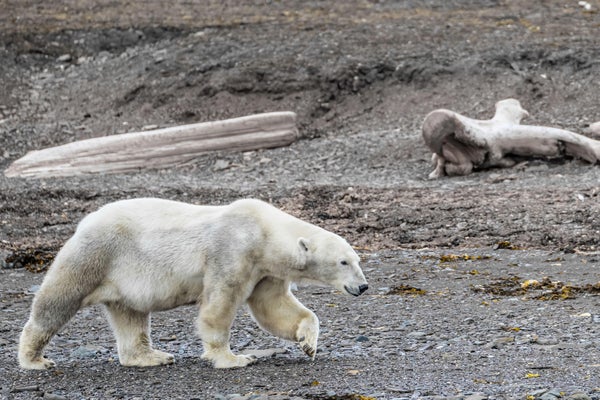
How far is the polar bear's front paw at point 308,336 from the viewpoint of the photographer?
6.06 m

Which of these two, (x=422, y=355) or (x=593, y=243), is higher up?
(x=422, y=355)

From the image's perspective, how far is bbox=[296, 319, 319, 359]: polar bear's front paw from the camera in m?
6.06

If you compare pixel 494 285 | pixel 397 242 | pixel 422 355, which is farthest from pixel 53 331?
pixel 397 242

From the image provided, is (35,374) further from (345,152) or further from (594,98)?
(594,98)

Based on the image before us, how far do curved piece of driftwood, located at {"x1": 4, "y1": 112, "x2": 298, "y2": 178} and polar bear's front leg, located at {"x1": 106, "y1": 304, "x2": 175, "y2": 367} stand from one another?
25.0 feet

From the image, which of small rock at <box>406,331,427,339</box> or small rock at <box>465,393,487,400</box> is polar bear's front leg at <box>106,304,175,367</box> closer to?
small rock at <box>406,331,427,339</box>

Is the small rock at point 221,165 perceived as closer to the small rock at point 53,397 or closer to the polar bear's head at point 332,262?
the polar bear's head at point 332,262

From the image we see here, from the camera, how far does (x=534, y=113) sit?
15359 mm

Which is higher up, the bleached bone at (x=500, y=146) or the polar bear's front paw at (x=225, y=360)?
the polar bear's front paw at (x=225, y=360)

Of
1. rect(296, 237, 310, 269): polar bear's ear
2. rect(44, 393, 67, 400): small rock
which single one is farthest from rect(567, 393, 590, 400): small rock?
rect(44, 393, 67, 400): small rock

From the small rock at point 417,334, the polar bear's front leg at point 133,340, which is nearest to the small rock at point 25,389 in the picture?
the polar bear's front leg at point 133,340

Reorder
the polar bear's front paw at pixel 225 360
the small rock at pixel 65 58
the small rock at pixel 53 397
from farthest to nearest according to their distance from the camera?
the small rock at pixel 65 58, the polar bear's front paw at pixel 225 360, the small rock at pixel 53 397

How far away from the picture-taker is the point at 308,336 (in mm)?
6078

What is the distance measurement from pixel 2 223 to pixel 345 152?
508 centimetres
